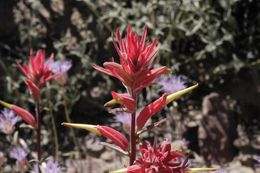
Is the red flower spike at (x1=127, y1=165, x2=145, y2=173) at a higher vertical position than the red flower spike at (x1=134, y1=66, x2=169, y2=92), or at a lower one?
lower

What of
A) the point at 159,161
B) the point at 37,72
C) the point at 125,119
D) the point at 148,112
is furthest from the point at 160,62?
the point at 159,161

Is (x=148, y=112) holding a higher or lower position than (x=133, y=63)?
lower

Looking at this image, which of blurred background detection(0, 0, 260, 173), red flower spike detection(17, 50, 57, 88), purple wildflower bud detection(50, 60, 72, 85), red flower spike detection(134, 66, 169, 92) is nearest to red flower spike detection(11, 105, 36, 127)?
red flower spike detection(17, 50, 57, 88)

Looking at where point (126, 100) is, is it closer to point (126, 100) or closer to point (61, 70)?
point (126, 100)

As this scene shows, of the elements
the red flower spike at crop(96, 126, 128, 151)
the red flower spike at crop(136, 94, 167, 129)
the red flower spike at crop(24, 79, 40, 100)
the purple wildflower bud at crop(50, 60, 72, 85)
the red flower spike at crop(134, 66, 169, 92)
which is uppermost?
the purple wildflower bud at crop(50, 60, 72, 85)

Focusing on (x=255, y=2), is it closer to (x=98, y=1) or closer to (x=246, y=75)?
(x=246, y=75)

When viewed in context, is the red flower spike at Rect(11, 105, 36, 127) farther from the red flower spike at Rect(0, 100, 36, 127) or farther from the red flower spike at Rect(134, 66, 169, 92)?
the red flower spike at Rect(134, 66, 169, 92)

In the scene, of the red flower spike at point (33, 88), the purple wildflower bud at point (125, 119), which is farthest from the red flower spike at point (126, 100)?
the purple wildflower bud at point (125, 119)
